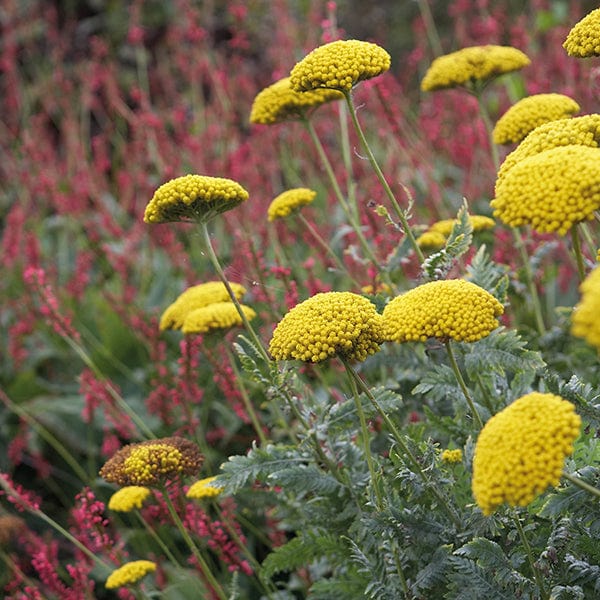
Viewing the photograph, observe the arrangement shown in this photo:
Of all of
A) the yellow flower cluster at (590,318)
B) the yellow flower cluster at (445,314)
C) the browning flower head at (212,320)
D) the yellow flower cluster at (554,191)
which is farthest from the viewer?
the browning flower head at (212,320)

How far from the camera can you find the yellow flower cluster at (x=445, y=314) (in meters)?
1.65

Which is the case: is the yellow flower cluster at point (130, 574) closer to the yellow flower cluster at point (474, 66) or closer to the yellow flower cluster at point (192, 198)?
the yellow flower cluster at point (192, 198)

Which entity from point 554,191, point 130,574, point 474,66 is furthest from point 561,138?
point 130,574

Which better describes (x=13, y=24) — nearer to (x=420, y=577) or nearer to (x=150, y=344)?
(x=150, y=344)

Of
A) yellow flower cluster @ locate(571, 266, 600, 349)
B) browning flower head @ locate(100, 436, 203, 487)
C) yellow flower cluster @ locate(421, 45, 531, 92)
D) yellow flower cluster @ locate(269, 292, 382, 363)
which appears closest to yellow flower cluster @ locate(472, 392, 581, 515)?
yellow flower cluster @ locate(571, 266, 600, 349)

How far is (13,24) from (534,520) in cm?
610

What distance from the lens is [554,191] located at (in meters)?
1.44

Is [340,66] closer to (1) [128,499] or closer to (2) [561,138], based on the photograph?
(2) [561,138]

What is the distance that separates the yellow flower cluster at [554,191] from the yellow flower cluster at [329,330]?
0.38m

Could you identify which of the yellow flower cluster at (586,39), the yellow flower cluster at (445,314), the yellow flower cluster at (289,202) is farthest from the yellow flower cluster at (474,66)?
the yellow flower cluster at (445,314)

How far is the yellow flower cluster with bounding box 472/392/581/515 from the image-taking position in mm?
1301

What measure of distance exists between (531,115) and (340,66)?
0.60 meters

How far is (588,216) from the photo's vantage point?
4.69ft

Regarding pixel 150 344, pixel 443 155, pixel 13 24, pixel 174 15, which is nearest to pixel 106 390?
pixel 150 344
